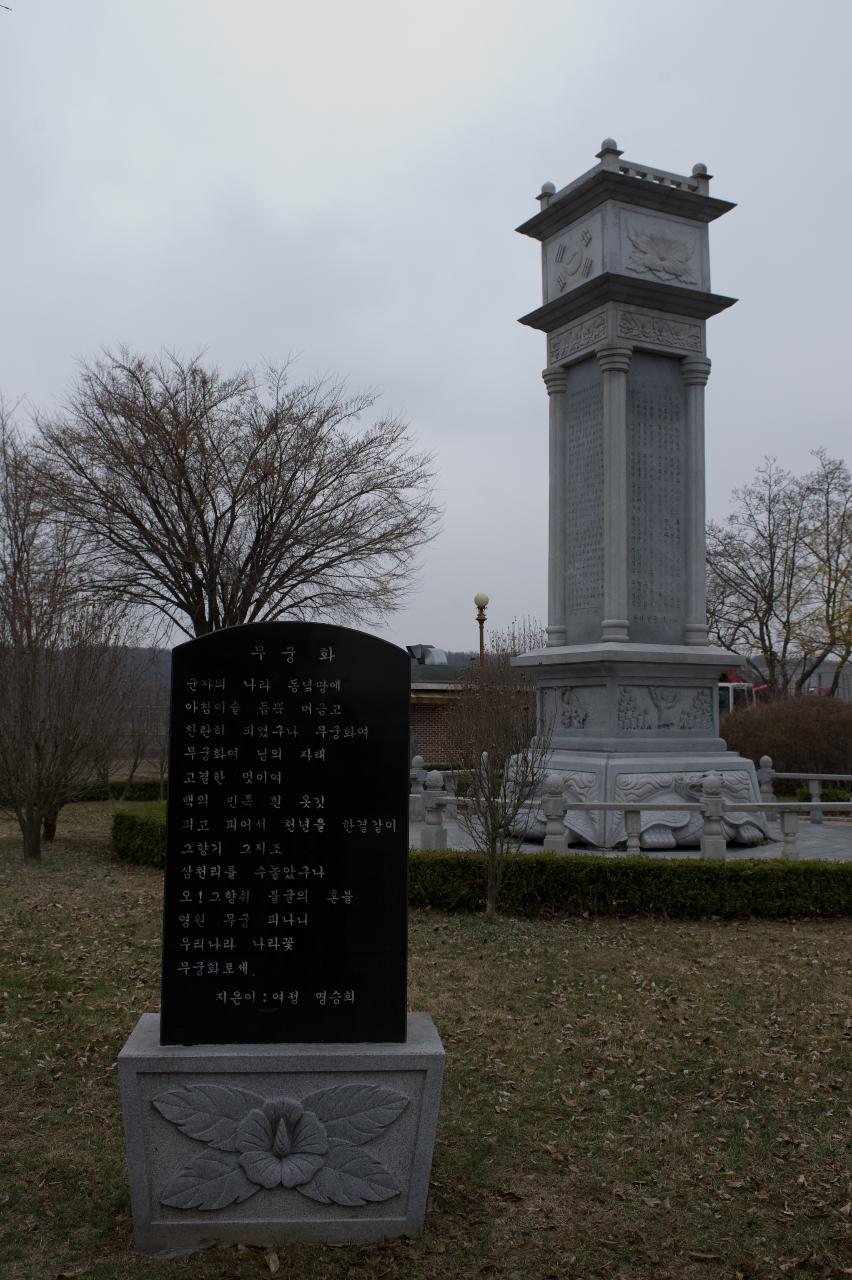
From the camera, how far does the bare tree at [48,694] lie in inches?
584

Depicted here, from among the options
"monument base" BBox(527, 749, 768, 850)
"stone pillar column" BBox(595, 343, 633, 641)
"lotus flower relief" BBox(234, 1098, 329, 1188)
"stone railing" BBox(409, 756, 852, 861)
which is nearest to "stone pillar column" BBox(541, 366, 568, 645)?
"stone pillar column" BBox(595, 343, 633, 641)

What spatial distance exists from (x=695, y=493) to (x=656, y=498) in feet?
1.85

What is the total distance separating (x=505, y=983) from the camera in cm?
776

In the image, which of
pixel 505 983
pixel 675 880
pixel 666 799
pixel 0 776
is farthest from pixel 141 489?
pixel 505 983

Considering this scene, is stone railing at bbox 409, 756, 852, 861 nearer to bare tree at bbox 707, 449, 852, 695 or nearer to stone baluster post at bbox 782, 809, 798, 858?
stone baluster post at bbox 782, 809, 798, 858

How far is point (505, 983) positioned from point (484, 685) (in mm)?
11530

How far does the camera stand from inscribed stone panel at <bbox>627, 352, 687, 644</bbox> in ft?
45.2

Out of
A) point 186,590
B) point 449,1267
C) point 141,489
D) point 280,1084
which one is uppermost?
point 141,489

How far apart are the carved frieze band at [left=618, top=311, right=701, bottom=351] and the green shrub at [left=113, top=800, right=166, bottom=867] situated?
885 cm

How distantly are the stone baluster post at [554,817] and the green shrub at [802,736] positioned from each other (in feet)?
39.3

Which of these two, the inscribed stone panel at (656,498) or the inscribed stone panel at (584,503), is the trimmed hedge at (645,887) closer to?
the inscribed stone panel at (656,498)

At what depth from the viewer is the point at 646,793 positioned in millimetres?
12781

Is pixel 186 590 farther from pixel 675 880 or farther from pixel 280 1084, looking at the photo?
pixel 280 1084

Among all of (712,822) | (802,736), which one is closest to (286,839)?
(712,822)
